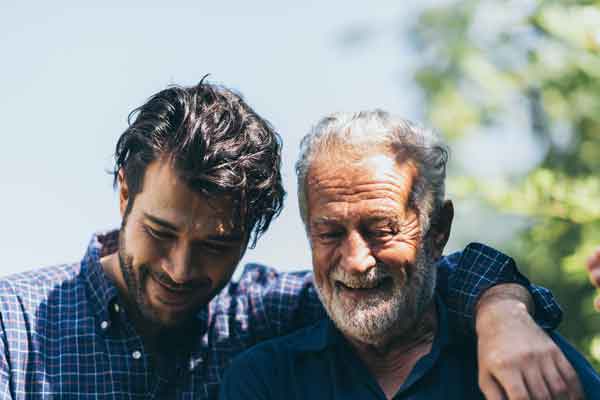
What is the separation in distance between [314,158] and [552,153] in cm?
187

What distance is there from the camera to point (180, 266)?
8.63 ft

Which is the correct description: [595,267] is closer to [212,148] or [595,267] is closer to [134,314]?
[212,148]

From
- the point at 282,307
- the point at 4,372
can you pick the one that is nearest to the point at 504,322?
the point at 282,307

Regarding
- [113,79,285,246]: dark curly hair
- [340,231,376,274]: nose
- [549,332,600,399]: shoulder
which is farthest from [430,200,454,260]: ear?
[113,79,285,246]: dark curly hair

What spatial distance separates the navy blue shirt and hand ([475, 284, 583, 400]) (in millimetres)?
251

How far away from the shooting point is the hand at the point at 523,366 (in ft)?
6.87

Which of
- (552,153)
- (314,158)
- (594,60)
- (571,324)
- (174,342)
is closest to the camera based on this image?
(314,158)

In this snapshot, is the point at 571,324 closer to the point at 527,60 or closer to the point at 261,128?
the point at 527,60

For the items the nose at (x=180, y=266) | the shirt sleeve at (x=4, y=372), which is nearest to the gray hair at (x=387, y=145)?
the nose at (x=180, y=266)

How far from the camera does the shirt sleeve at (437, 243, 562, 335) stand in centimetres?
257

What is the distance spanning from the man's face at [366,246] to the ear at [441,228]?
0.32ft

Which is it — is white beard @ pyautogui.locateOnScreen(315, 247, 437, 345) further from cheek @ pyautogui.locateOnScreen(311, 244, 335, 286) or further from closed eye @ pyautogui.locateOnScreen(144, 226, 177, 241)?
closed eye @ pyautogui.locateOnScreen(144, 226, 177, 241)

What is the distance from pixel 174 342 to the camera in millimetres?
2855

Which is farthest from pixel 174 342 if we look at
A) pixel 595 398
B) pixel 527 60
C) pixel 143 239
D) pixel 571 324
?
pixel 527 60
